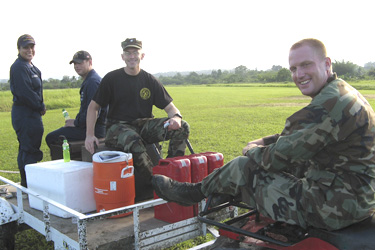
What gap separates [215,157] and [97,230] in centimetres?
145

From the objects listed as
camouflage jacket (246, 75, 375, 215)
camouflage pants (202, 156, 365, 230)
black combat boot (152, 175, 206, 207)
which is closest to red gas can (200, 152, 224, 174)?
black combat boot (152, 175, 206, 207)

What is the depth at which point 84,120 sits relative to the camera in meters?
5.76

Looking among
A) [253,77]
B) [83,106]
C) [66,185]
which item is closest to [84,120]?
[83,106]

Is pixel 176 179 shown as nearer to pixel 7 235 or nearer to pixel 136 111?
pixel 136 111

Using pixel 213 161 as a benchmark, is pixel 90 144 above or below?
above

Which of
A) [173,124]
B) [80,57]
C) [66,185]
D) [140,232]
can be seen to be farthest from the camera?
[80,57]

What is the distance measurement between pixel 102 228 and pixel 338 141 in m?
2.28

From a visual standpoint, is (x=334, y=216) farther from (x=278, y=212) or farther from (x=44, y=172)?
(x=44, y=172)

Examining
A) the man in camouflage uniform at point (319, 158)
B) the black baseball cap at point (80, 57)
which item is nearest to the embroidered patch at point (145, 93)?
the black baseball cap at point (80, 57)

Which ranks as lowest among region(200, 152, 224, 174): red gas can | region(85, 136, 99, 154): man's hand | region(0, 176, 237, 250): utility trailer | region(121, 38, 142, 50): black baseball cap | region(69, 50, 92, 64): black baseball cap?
region(0, 176, 237, 250): utility trailer

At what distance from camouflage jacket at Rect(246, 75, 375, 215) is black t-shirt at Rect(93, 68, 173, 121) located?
2.82 m

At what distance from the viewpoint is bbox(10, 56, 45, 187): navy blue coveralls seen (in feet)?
18.5

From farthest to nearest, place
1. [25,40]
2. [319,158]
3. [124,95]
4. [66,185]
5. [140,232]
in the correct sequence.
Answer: [25,40] < [124,95] < [66,185] < [140,232] < [319,158]

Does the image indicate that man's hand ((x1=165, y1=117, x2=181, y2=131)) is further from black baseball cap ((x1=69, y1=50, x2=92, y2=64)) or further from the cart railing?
black baseball cap ((x1=69, y1=50, x2=92, y2=64))
